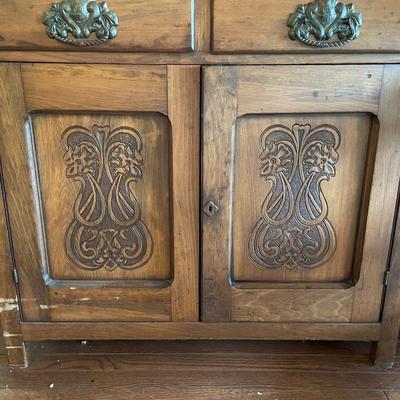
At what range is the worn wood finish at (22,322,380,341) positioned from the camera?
103cm

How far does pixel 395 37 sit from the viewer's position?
809mm

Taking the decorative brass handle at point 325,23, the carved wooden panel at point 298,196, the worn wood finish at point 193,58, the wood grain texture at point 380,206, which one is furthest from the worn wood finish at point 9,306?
the wood grain texture at point 380,206

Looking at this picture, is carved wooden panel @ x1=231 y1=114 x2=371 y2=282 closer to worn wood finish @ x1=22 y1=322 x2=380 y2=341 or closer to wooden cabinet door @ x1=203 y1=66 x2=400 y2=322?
wooden cabinet door @ x1=203 y1=66 x2=400 y2=322

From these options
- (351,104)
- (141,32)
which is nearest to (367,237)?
(351,104)

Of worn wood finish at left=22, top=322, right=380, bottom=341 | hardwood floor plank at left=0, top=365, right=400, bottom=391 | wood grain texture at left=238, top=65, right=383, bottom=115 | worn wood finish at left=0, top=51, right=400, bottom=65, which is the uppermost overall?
worn wood finish at left=0, top=51, right=400, bottom=65

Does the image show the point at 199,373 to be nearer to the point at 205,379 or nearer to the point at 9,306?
the point at 205,379

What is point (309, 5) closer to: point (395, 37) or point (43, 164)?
point (395, 37)

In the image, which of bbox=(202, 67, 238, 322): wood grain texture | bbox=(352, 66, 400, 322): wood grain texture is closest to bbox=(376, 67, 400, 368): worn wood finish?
bbox=(352, 66, 400, 322): wood grain texture

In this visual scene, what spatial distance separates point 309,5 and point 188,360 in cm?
82

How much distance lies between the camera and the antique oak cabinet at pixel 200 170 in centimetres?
81

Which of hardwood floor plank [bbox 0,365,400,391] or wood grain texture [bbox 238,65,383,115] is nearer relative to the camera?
wood grain texture [bbox 238,65,383,115]

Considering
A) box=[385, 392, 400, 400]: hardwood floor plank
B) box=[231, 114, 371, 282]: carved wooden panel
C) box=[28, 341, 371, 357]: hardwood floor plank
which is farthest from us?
box=[28, 341, 371, 357]: hardwood floor plank

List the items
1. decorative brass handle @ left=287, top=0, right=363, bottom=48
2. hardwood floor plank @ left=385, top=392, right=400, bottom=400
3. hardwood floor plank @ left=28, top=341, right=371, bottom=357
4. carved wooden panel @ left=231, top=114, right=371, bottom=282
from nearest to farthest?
decorative brass handle @ left=287, top=0, right=363, bottom=48 < carved wooden panel @ left=231, top=114, right=371, bottom=282 < hardwood floor plank @ left=385, top=392, right=400, bottom=400 < hardwood floor plank @ left=28, top=341, right=371, bottom=357

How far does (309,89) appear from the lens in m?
0.85
